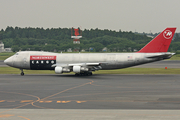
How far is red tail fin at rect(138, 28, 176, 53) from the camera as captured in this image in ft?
164

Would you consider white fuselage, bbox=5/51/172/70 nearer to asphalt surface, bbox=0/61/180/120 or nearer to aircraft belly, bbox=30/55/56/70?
aircraft belly, bbox=30/55/56/70

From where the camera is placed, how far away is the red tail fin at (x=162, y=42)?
164 feet

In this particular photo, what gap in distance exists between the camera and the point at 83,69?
1839 inches

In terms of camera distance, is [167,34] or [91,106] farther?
[167,34]

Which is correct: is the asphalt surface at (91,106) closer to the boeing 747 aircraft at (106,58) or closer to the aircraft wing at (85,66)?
the aircraft wing at (85,66)

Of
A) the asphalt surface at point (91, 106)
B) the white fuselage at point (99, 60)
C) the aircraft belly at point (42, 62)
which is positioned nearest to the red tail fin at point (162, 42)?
the white fuselage at point (99, 60)

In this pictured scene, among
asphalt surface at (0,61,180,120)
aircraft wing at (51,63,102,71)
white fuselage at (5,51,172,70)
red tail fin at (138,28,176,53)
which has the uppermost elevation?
red tail fin at (138,28,176,53)

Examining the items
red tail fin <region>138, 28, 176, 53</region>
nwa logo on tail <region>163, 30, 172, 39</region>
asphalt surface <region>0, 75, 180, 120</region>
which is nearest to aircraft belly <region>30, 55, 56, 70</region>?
red tail fin <region>138, 28, 176, 53</region>

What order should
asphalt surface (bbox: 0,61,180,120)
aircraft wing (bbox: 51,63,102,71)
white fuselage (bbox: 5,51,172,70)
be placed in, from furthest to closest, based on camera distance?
white fuselage (bbox: 5,51,172,70), aircraft wing (bbox: 51,63,102,71), asphalt surface (bbox: 0,61,180,120)

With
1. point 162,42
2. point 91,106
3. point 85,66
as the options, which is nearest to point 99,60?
point 85,66

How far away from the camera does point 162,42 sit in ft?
164

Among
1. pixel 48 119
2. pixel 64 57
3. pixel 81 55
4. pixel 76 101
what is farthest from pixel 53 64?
pixel 48 119

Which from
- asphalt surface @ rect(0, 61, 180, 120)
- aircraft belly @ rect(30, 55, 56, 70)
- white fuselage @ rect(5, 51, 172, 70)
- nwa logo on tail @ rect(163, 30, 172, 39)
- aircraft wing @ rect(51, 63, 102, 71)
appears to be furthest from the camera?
aircraft belly @ rect(30, 55, 56, 70)

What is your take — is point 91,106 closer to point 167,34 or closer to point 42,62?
point 42,62
